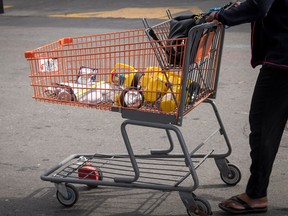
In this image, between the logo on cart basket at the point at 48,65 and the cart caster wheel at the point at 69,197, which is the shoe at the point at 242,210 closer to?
the cart caster wheel at the point at 69,197

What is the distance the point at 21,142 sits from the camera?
600 cm

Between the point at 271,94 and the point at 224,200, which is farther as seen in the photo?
the point at 224,200

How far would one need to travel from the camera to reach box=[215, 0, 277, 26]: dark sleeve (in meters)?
3.84

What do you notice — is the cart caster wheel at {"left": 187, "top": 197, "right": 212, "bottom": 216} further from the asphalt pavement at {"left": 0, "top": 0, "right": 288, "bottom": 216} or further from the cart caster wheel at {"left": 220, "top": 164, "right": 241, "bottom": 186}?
the cart caster wheel at {"left": 220, "top": 164, "right": 241, "bottom": 186}

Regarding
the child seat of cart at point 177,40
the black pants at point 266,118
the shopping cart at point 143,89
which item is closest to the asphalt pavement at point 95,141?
the shopping cart at point 143,89

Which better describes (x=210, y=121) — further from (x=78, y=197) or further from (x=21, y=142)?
(x=78, y=197)

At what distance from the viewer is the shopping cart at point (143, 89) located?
13.4 ft

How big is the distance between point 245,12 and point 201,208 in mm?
1282

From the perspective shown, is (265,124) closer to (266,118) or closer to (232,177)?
(266,118)

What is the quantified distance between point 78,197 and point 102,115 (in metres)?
2.44

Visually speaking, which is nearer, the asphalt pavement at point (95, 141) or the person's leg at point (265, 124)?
the person's leg at point (265, 124)

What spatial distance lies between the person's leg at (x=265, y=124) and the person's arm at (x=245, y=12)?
40 centimetres

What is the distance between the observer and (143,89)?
426cm

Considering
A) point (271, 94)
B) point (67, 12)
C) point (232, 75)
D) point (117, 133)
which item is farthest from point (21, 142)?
point (67, 12)
